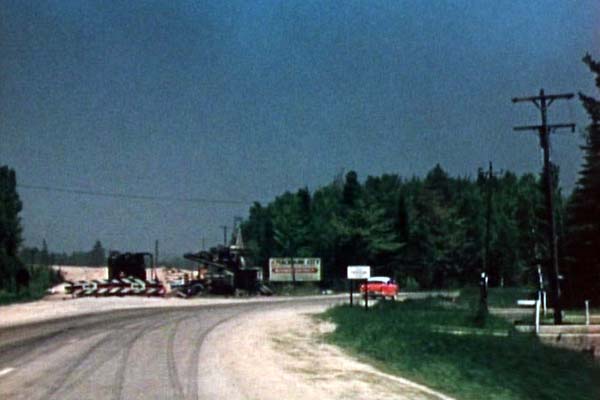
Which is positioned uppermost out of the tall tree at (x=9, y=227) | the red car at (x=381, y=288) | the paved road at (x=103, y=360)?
the tall tree at (x=9, y=227)

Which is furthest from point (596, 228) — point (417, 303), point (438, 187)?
point (438, 187)

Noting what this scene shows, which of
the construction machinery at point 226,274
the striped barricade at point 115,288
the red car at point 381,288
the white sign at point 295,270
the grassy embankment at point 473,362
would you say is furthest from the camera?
the white sign at point 295,270

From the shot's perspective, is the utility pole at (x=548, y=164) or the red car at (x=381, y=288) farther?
the red car at (x=381, y=288)

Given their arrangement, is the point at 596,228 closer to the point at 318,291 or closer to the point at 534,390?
the point at 318,291

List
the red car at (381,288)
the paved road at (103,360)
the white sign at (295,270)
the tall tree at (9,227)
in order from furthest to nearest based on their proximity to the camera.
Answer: the white sign at (295,270)
the red car at (381,288)
the tall tree at (9,227)
the paved road at (103,360)

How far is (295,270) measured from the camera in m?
77.8

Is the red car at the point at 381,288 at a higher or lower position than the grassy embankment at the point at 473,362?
higher

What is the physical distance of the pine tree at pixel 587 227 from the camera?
51.1 meters

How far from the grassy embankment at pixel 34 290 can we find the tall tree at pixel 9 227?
4.38ft

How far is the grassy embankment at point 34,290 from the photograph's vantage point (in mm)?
50162

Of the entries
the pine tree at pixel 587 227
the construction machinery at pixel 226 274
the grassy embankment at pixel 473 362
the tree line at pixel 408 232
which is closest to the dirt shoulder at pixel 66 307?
the construction machinery at pixel 226 274

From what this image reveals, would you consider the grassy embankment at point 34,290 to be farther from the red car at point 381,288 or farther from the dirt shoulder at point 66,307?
the red car at point 381,288

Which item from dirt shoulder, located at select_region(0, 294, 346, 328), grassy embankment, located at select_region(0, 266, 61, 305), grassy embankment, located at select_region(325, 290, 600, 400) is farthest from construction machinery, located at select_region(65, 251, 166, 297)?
grassy embankment, located at select_region(325, 290, 600, 400)

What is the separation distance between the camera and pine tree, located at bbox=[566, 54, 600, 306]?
5112 centimetres
